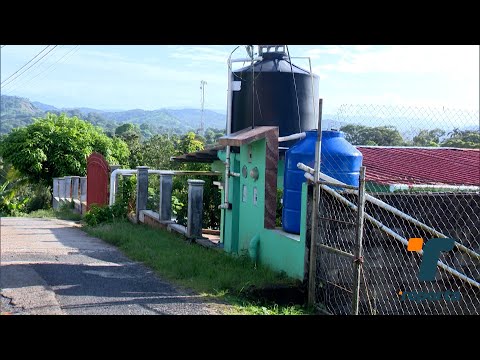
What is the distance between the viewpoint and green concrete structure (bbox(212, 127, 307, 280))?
22.1 ft

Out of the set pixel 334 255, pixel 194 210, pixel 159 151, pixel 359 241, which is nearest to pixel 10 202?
pixel 159 151

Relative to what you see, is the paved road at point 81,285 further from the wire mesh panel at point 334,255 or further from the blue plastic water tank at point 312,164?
the blue plastic water tank at point 312,164

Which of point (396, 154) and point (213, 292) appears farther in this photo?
point (396, 154)

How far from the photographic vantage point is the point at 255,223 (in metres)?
8.21

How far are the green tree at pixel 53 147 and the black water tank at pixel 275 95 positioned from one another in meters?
9.10

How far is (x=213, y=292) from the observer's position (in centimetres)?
605

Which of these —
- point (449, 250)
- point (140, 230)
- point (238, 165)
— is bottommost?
point (140, 230)

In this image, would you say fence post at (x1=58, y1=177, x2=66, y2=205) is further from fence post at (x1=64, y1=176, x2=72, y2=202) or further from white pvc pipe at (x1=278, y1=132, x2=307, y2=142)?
white pvc pipe at (x1=278, y1=132, x2=307, y2=142)

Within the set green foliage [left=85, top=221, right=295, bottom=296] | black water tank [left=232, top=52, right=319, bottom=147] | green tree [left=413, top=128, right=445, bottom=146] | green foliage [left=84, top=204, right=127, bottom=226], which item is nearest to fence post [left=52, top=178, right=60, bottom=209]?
green foliage [left=84, top=204, right=127, bottom=226]

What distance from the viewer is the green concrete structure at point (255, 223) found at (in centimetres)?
675
